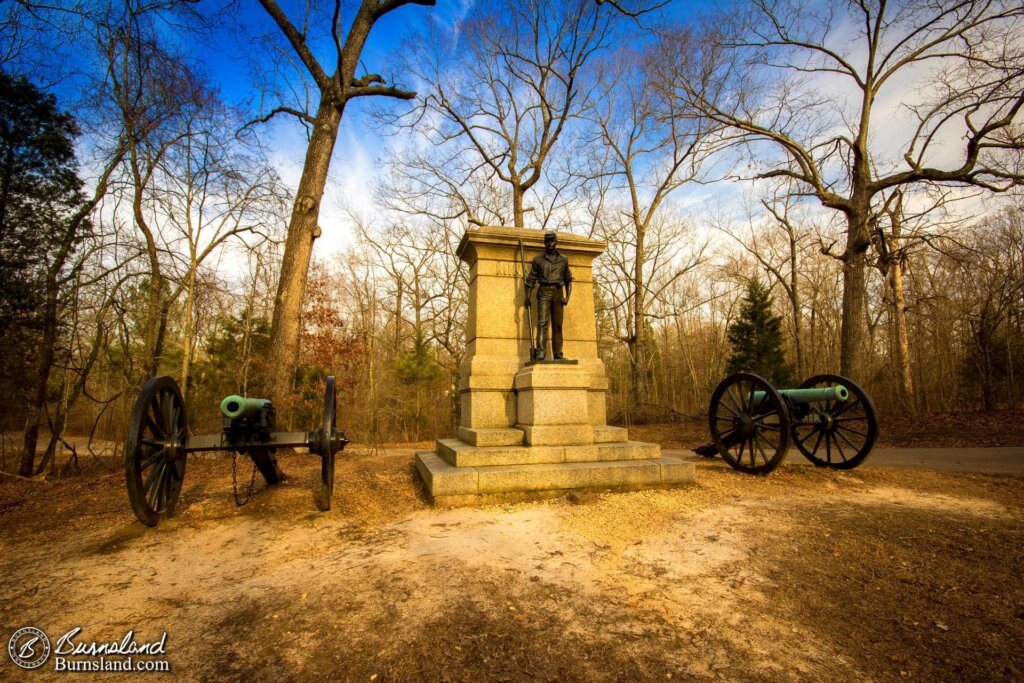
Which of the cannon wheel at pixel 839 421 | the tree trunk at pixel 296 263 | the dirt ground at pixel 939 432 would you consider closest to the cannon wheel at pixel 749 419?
the cannon wheel at pixel 839 421

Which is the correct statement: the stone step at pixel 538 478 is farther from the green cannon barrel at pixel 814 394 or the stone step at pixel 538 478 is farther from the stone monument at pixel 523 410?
the green cannon barrel at pixel 814 394

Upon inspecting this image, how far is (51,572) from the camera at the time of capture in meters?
3.13

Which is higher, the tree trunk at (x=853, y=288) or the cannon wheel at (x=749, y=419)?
the tree trunk at (x=853, y=288)

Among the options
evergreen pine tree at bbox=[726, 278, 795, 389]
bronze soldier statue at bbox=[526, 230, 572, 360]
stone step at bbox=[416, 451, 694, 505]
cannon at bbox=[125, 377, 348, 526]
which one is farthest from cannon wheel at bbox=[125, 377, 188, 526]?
evergreen pine tree at bbox=[726, 278, 795, 389]

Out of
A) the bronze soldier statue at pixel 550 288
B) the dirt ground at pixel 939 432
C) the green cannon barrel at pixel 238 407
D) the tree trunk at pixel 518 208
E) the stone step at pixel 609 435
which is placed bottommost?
the dirt ground at pixel 939 432

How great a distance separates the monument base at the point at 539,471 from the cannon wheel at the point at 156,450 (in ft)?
7.71

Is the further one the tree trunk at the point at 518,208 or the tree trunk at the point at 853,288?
the tree trunk at the point at 518,208

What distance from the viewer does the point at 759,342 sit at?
27.1 metres

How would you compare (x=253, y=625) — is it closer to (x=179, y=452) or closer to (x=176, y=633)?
(x=176, y=633)

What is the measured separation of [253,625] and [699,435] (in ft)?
41.2

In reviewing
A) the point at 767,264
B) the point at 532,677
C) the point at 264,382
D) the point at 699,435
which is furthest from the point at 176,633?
the point at 767,264

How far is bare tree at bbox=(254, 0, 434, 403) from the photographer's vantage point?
27.4 ft

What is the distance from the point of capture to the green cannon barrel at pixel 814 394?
5.41 metres

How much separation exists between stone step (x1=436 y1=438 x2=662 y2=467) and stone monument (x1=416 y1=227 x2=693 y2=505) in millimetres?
12
